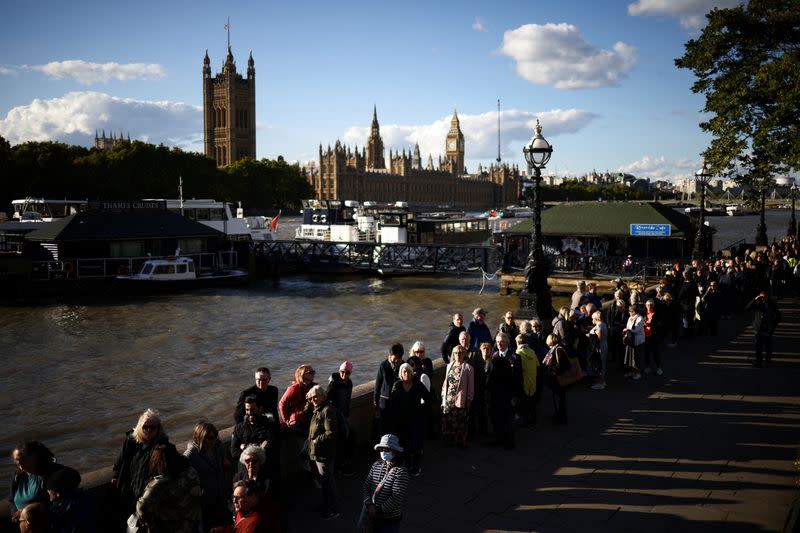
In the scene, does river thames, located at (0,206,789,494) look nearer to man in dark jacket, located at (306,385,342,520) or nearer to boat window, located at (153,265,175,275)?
boat window, located at (153,265,175,275)

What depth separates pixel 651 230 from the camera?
106 ft

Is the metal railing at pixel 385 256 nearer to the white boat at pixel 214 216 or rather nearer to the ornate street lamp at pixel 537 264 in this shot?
the white boat at pixel 214 216

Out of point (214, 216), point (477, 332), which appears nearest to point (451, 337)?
point (477, 332)

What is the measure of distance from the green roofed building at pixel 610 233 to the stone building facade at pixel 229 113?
149919 mm

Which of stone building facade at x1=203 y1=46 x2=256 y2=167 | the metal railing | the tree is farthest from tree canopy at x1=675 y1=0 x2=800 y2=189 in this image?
stone building facade at x1=203 y1=46 x2=256 y2=167

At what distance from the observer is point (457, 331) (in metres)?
11.1

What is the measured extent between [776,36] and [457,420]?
15420 millimetres

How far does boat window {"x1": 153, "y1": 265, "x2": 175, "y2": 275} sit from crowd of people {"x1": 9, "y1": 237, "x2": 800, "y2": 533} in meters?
30.3

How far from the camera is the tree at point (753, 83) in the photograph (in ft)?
58.2

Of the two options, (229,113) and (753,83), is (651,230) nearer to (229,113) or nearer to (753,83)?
(753,83)

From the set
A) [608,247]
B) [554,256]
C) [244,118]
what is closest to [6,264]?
[554,256]

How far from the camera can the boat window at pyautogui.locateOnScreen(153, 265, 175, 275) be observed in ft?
131

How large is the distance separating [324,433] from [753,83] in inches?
692

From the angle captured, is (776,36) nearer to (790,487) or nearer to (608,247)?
(790,487)
